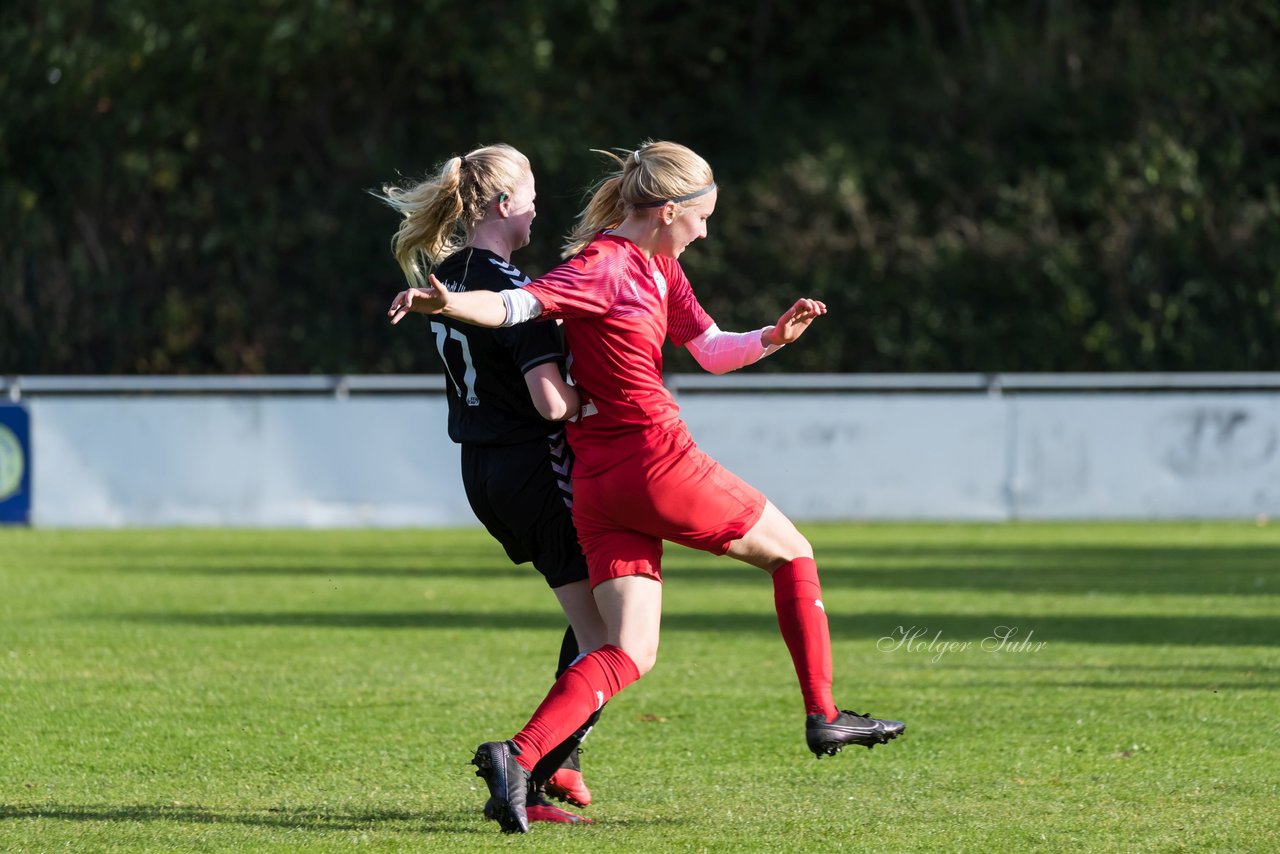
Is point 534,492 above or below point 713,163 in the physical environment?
below

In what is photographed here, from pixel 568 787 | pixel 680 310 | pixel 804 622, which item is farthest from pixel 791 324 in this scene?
pixel 568 787

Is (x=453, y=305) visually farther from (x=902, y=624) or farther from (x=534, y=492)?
(x=902, y=624)

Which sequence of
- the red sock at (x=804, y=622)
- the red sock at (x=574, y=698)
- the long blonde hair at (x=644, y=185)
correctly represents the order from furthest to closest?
the red sock at (x=804, y=622), the long blonde hair at (x=644, y=185), the red sock at (x=574, y=698)

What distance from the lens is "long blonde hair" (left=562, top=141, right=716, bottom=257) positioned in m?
5.25

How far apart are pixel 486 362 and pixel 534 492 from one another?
37cm

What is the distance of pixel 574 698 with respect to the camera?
5.12m

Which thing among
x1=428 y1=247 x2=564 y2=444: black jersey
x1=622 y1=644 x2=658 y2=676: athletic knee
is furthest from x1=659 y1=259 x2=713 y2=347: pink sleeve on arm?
x1=622 y1=644 x2=658 y2=676: athletic knee

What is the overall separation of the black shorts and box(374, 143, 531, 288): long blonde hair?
0.52 meters

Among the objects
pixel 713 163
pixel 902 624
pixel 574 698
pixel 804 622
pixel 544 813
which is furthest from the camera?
pixel 713 163

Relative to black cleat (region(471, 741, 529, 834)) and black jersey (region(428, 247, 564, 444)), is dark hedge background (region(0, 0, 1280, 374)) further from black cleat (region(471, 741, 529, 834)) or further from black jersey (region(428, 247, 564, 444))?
black cleat (region(471, 741, 529, 834))

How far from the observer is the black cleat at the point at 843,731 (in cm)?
519

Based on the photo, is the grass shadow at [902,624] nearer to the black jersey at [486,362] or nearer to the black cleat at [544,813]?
the black cleat at [544,813]

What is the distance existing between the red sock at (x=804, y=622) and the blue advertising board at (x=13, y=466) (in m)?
15.1

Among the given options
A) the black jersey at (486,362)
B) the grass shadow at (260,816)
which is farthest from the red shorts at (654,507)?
the grass shadow at (260,816)
